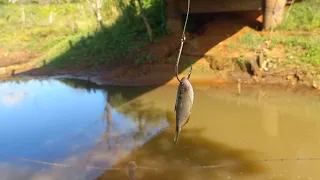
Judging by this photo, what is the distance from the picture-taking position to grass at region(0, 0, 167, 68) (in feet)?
56.6

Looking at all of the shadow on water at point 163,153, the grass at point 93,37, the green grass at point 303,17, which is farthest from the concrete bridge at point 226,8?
the shadow on water at point 163,153

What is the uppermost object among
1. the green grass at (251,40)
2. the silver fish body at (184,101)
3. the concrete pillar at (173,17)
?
the silver fish body at (184,101)

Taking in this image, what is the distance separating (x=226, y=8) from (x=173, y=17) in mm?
2278

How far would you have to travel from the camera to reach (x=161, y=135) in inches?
350

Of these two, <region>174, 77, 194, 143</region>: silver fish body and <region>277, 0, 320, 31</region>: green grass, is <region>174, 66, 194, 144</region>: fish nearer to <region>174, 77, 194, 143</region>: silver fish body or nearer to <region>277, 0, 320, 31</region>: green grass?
<region>174, 77, 194, 143</region>: silver fish body

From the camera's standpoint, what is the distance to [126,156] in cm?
774

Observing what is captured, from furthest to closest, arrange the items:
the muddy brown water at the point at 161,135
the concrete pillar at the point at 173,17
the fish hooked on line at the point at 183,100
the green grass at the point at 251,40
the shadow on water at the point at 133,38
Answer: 1. the concrete pillar at the point at 173,17
2. the shadow on water at the point at 133,38
3. the green grass at the point at 251,40
4. the muddy brown water at the point at 161,135
5. the fish hooked on line at the point at 183,100

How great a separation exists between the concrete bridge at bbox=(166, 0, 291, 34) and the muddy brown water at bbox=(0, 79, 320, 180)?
3711 millimetres

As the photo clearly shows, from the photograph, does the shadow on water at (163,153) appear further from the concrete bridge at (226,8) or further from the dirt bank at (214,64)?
the concrete bridge at (226,8)

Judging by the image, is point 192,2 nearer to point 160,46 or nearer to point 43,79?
point 160,46

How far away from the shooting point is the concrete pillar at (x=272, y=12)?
1422 centimetres

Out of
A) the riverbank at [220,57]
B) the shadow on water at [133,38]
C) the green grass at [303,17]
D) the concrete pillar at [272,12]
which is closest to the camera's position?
the riverbank at [220,57]

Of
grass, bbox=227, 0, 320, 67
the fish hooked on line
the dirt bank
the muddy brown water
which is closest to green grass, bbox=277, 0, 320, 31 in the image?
grass, bbox=227, 0, 320, 67

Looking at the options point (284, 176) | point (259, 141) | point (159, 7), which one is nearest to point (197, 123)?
point (259, 141)
